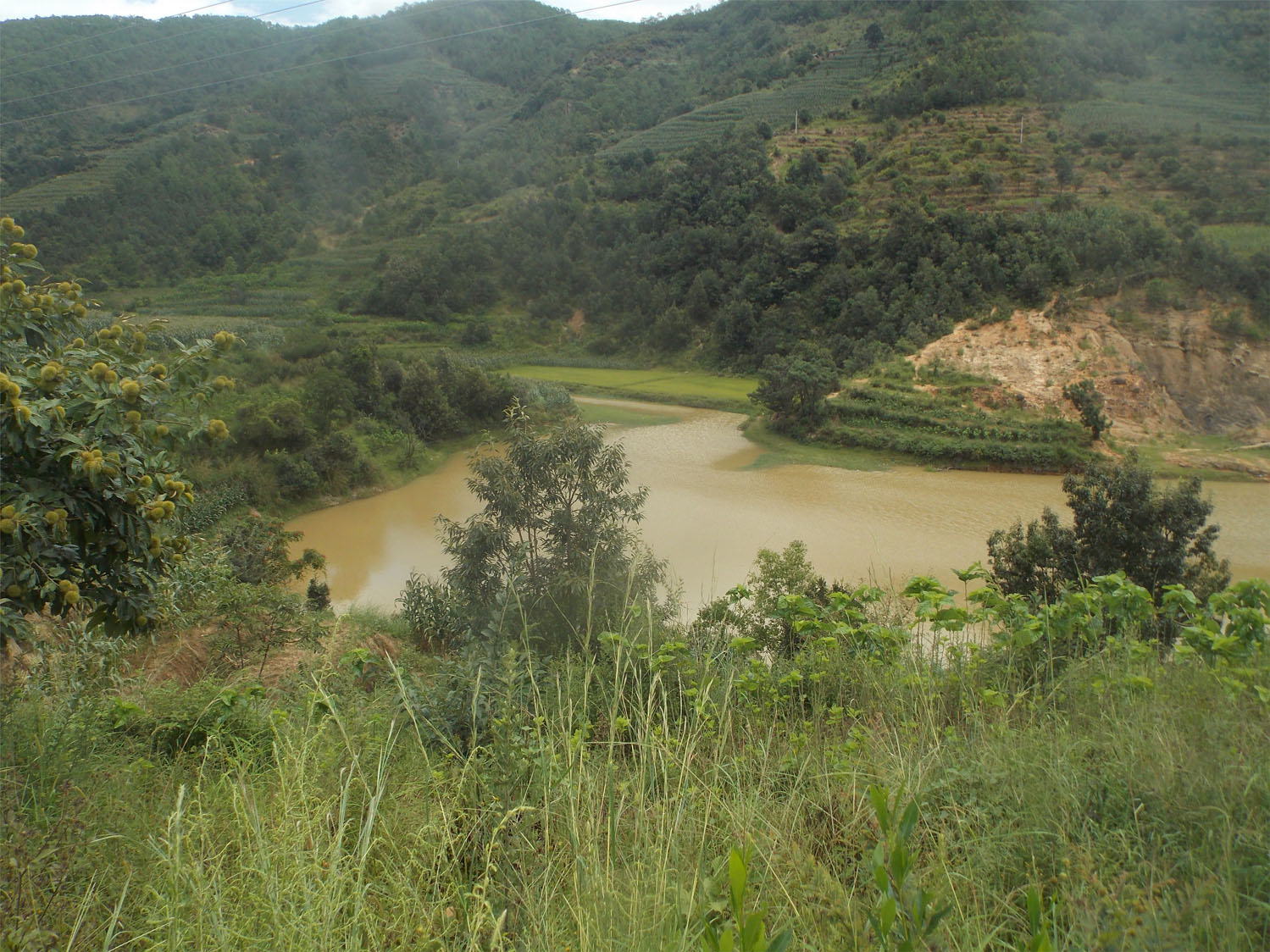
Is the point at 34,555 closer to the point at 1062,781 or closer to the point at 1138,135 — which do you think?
the point at 1062,781

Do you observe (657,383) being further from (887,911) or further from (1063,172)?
(887,911)

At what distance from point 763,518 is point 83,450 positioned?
34.1ft

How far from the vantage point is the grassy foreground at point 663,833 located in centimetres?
108

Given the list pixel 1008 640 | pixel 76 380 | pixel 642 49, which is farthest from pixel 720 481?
pixel 642 49

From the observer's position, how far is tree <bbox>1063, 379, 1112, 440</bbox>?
1520 centimetres

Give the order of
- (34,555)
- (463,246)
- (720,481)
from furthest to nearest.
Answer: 1. (463,246)
2. (720,481)
3. (34,555)

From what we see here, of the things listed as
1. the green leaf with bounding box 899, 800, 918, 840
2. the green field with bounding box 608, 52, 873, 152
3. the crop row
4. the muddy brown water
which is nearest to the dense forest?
the green leaf with bounding box 899, 800, 918, 840

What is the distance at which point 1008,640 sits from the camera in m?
2.61

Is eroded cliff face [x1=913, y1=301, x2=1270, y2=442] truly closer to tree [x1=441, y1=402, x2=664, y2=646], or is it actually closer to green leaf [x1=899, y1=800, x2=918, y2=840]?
tree [x1=441, y1=402, x2=664, y2=646]

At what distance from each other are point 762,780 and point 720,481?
1242 centimetres

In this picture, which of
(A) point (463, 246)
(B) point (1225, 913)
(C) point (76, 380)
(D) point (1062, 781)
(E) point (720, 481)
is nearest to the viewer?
(B) point (1225, 913)

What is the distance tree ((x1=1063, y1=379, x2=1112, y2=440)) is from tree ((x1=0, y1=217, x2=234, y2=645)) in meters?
16.4

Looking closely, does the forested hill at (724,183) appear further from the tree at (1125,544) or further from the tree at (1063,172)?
the tree at (1125,544)

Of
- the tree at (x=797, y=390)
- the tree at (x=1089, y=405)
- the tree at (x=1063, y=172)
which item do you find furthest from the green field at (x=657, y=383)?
the tree at (x=1063, y=172)
